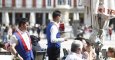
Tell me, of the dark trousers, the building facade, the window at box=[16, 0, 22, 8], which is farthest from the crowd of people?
the window at box=[16, 0, 22, 8]

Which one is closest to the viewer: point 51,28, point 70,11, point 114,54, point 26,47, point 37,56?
point 114,54

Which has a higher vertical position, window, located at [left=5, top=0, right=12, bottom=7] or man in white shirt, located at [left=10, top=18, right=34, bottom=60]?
man in white shirt, located at [left=10, top=18, right=34, bottom=60]

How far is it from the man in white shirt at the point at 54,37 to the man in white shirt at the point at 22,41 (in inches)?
26.5

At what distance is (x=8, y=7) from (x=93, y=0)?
61576 mm

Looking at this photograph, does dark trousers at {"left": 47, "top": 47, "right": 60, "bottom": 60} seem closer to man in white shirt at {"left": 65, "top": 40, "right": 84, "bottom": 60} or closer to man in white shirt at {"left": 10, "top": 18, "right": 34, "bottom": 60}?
man in white shirt at {"left": 10, "top": 18, "right": 34, "bottom": 60}

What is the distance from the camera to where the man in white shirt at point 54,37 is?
9914 mm

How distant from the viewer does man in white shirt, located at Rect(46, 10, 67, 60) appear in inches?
390

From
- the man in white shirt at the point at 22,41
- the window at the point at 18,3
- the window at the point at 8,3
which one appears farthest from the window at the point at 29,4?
the man in white shirt at the point at 22,41

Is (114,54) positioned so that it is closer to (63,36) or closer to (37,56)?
(63,36)

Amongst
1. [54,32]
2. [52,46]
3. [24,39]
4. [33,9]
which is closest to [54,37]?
[54,32]

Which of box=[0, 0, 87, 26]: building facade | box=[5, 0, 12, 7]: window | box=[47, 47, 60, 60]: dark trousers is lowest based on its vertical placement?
box=[0, 0, 87, 26]: building facade

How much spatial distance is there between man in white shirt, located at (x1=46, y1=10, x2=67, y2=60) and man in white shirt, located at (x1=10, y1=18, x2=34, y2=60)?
67 centimetres

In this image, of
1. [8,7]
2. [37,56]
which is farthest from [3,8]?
[37,56]

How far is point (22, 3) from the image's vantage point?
72.4 m
